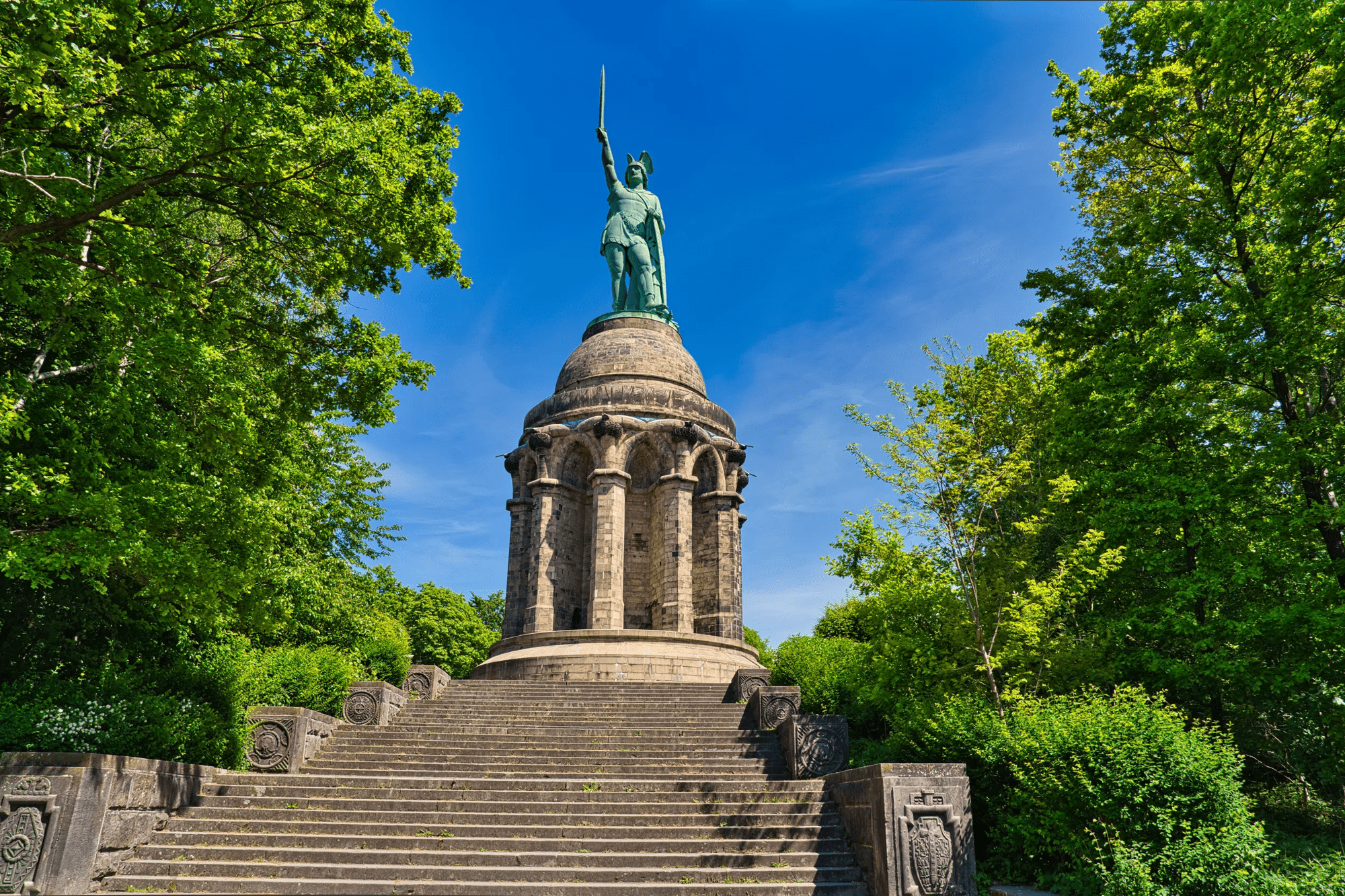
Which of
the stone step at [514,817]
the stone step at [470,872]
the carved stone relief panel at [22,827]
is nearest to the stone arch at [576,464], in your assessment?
the stone step at [514,817]

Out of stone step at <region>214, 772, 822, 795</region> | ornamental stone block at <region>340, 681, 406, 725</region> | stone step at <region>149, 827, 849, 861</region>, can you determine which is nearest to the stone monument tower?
ornamental stone block at <region>340, 681, 406, 725</region>

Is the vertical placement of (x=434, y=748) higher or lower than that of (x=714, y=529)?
lower

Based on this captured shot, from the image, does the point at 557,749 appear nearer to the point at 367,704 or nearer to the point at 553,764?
the point at 553,764

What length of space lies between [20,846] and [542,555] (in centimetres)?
1710

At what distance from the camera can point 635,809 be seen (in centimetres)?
1020

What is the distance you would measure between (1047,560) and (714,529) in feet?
34.6

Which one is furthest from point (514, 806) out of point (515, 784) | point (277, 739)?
point (277, 739)

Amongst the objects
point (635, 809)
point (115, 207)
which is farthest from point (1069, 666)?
point (115, 207)

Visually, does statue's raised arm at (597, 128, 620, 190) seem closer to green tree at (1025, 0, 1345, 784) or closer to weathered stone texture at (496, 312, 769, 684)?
weathered stone texture at (496, 312, 769, 684)

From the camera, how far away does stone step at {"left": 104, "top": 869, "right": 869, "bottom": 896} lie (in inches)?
324

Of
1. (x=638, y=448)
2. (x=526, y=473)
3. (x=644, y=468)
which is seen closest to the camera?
(x=638, y=448)

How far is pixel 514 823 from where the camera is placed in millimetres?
9859

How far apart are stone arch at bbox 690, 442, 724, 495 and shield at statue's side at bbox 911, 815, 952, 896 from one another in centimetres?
1823

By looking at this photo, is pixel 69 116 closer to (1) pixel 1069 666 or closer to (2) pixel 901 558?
(2) pixel 901 558
